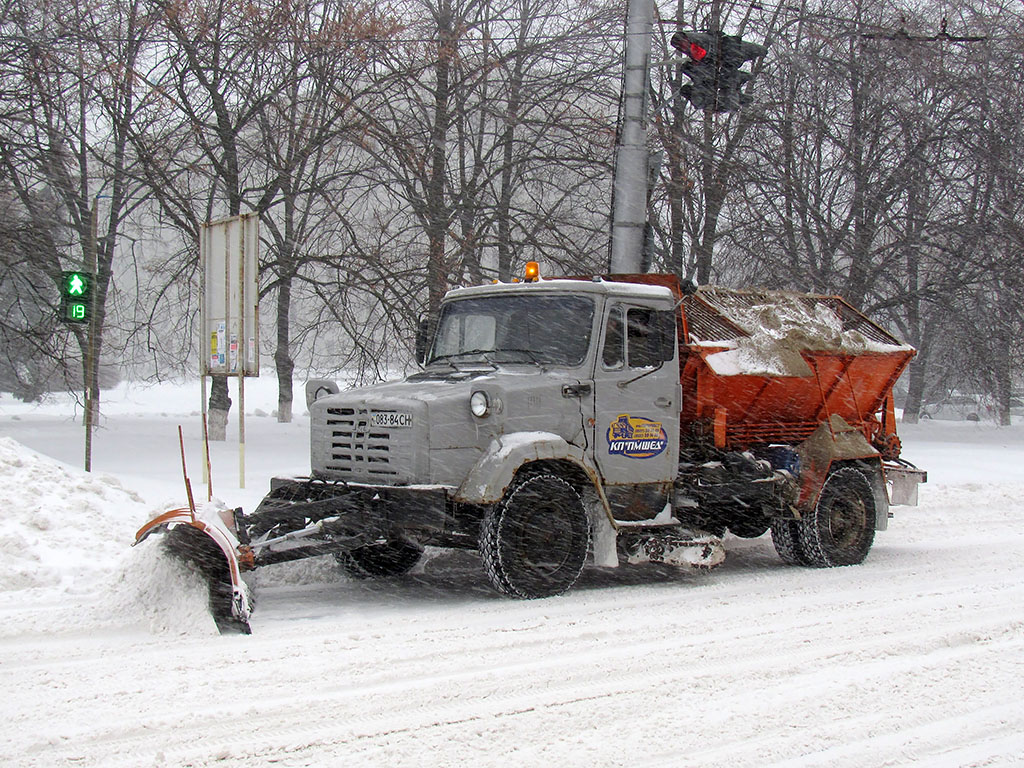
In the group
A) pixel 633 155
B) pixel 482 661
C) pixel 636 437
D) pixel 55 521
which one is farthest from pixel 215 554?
pixel 633 155

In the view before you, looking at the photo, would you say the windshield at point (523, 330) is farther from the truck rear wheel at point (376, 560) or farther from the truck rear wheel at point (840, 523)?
the truck rear wheel at point (840, 523)

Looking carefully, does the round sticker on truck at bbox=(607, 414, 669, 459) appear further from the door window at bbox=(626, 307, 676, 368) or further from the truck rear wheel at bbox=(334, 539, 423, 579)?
the truck rear wheel at bbox=(334, 539, 423, 579)

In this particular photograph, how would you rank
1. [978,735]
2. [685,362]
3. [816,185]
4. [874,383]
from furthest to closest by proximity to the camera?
[816,185], [874,383], [685,362], [978,735]

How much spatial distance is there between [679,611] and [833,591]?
1.68 metres

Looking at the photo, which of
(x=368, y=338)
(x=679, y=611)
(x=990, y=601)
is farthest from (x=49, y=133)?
(x=990, y=601)

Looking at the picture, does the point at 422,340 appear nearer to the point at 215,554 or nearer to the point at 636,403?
the point at 636,403

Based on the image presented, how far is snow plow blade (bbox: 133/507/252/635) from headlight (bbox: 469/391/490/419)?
1.83 m

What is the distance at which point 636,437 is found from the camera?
8320mm

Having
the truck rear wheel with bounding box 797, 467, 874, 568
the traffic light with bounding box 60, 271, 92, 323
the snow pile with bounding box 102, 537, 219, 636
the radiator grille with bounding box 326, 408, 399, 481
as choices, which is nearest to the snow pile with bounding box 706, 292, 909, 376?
the truck rear wheel with bounding box 797, 467, 874, 568

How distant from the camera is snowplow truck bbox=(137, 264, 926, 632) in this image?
726 centimetres

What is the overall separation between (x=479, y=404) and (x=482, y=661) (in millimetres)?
2082

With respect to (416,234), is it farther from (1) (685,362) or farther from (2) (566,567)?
(2) (566,567)

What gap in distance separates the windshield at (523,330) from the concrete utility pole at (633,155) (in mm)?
3743

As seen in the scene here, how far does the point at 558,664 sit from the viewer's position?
18.8ft
